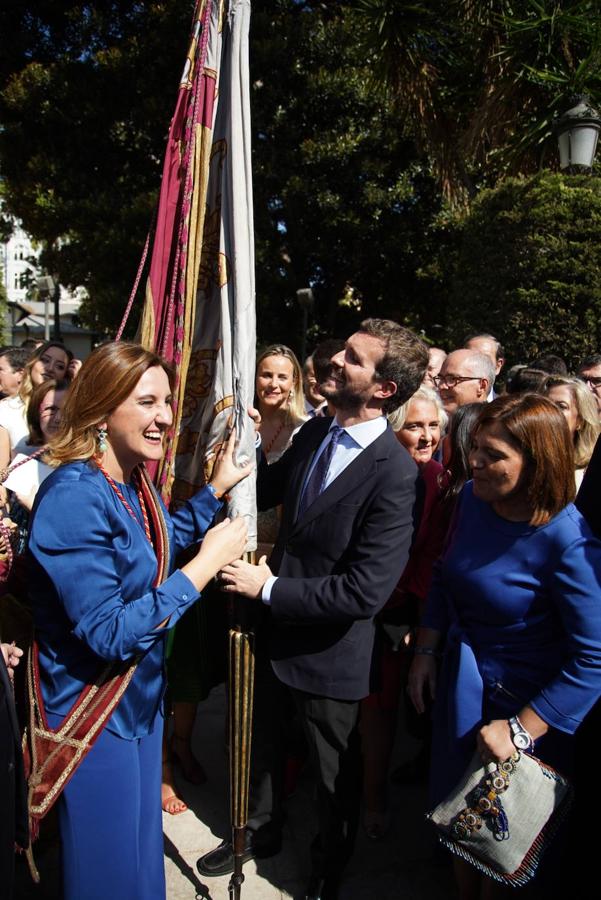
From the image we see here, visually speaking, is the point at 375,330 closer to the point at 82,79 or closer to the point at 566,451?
the point at 566,451

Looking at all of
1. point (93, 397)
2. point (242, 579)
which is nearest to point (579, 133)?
point (242, 579)

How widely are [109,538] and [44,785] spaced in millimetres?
703

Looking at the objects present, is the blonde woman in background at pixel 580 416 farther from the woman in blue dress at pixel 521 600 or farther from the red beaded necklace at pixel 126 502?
the red beaded necklace at pixel 126 502

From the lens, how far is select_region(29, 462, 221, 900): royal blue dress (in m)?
1.75

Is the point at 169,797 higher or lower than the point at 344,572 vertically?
lower

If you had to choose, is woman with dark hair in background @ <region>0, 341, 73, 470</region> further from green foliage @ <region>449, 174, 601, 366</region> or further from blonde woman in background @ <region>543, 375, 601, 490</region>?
green foliage @ <region>449, 174, 601, 366</region>

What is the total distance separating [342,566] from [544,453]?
79cm

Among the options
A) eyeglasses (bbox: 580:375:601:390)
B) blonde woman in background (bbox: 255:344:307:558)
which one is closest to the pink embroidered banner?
blonde woman in background (bbox: 255:344:307:558)

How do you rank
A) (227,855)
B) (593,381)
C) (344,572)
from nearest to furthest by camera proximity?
(344,572) → (227,855) → (593,381)

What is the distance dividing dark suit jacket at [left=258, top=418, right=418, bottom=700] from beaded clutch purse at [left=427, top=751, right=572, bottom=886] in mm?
535

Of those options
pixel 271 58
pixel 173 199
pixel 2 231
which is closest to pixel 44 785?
pixel 173 199

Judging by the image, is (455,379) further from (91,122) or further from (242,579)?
(91,122)

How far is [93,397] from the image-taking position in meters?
1.92

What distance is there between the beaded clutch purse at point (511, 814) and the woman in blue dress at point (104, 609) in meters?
0.95
